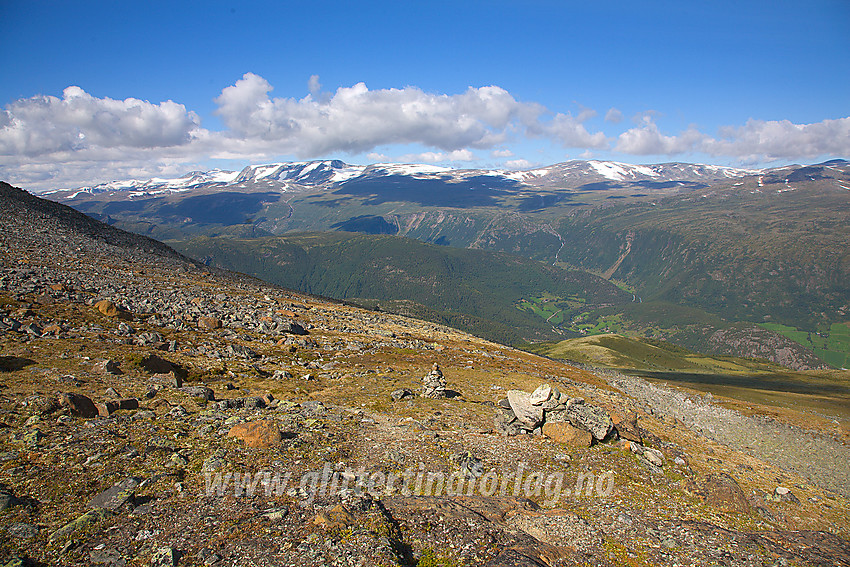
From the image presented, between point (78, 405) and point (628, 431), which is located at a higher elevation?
point (78, 405)

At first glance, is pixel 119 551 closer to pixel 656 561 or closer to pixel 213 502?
pixel 213 502

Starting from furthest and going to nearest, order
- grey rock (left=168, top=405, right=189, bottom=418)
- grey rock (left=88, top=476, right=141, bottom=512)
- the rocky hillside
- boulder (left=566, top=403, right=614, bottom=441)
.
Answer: boulder (left=566, top=403, right=614, bottom=441) < grey rock (left=168, top=405, right=189, bottom=418) < grey rock (left=88, top=476, right=141, bottom=512) < the rocky hillside

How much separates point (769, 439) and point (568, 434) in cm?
4557

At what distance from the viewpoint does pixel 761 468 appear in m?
31.7

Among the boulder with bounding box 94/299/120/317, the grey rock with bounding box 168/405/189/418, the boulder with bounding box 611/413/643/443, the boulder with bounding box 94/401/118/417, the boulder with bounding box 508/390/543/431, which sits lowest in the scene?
the boulder with bounding box 611/413/643/443

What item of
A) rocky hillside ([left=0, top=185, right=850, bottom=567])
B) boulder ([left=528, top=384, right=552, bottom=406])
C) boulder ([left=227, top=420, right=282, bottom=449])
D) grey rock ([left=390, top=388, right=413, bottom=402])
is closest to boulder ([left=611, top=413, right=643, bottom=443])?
rocky hillside ([left=0, top=185, right=850, bottom=567])

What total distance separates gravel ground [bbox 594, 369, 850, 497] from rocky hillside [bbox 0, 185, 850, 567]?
1.41 meters

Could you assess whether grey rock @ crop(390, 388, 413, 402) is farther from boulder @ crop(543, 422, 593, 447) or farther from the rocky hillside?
boulder @ crop(543, 422, 593, 447)

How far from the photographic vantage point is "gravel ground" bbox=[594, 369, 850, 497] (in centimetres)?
4072

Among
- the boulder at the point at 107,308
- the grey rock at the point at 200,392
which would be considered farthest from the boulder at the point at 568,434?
the boulder at the point at 107,308

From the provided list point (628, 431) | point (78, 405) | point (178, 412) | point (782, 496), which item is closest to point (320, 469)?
point (178, 412)

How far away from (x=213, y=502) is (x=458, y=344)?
58049 millimetres

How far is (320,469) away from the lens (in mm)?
17000

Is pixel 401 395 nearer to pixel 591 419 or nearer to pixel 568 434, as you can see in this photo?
pixel 568 434
